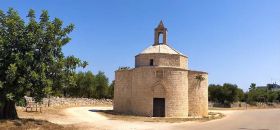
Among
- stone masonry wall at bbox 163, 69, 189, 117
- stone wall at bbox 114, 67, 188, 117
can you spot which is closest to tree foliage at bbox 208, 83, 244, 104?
stone wall at bbox 114, 67, 188, 117

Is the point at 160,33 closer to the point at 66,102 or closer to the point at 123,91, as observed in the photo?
the point at 123,91

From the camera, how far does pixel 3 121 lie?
1942 cm

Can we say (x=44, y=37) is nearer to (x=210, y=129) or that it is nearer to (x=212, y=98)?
(x=210, y=129)

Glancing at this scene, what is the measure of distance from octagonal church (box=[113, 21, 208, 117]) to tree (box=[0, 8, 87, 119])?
489 inches

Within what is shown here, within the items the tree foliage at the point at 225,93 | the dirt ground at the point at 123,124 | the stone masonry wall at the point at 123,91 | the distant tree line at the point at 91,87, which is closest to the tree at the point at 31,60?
the dirt ground at the point at 123,124

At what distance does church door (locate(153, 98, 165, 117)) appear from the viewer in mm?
33188

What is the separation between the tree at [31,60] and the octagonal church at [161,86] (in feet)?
40.7

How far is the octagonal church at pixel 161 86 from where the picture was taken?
33250 mm

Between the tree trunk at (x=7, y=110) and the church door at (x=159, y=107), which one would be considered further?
the church door at (x=159, y=107)

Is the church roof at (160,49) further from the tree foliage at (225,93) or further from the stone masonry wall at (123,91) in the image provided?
the tree foliage at (225,93)

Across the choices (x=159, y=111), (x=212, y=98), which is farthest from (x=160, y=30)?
(x=212, y=98)

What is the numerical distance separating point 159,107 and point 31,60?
640 inches

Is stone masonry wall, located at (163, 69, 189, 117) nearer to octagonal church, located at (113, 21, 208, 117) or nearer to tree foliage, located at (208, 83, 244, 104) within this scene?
octagonal church, located at (113, 21, 208, 117)

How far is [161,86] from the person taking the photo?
33.3 m
